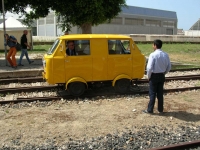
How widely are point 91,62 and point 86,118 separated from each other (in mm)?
2349

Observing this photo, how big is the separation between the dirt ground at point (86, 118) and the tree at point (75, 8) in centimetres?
715

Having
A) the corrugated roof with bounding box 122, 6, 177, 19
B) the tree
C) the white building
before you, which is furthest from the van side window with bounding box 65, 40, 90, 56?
the corrugated roof with bounding box 122, 6, 177, 19

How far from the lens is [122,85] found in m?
9.09

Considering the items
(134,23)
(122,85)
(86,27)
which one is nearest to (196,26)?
(134,23)

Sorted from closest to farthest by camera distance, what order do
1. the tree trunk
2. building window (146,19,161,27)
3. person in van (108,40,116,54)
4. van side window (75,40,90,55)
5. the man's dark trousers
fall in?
the man's dark trousers, van side window (75,40,90,55), person in van (108,40,116,54), the tree trunk, building window (146,19,161,27)

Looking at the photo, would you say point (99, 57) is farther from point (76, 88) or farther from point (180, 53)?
point (180, 53)

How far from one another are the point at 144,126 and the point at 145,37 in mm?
37715

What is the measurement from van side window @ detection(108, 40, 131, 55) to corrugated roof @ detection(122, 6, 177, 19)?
177 ft

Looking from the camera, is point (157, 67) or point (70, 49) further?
point (70, 49)

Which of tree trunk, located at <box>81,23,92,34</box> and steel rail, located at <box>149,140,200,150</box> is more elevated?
tree trunk, located at <box>81,23,92,34</box>

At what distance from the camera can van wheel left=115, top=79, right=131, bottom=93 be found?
9.02 meters

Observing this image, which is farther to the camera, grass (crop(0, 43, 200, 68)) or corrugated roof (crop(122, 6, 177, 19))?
corrugated roof (crop(122, 6, 177, 19))

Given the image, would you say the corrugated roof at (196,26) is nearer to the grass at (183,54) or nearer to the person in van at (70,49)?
the grass at (183,54)

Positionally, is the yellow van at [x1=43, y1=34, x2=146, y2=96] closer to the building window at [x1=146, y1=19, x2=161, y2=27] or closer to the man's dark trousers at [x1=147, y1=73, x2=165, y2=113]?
the man's dark trousers at [x1=147, y1=73, x2=165, y2=113]
